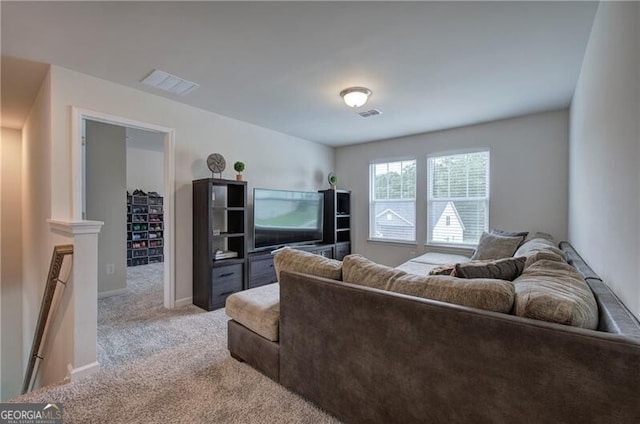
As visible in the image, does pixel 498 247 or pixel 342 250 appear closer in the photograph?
pixel 498 247

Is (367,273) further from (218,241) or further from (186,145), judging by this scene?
(186,145)

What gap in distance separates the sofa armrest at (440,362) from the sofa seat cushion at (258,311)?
0.45 feet

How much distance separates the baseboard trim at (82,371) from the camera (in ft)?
6.61

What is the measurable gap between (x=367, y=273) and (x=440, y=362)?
0.55 metres

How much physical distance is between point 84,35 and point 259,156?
2.48m

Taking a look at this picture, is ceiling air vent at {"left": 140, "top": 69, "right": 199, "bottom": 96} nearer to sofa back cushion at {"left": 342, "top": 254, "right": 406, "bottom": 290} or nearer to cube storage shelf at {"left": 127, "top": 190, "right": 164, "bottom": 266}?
sofa back cushion at {"left": 342, "top": 254, "right": 406, "bottom": 290}

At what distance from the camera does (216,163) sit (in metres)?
3.64

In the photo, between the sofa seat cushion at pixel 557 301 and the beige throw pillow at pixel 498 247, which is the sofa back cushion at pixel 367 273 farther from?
the beige throw pillow at pixel 498 247

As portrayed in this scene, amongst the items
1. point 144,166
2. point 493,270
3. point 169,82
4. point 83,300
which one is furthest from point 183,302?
point 144,166

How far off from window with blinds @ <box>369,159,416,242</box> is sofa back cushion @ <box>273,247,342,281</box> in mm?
3440

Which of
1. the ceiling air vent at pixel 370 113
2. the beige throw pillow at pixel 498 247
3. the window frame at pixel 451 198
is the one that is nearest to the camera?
the beige throw pillow at pixel 498 247

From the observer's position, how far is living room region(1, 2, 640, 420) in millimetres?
1485

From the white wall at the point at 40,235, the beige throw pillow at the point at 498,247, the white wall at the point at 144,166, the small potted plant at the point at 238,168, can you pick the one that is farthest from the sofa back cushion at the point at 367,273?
the white wall at the point at 144,166

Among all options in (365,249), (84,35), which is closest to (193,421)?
(84,35)
